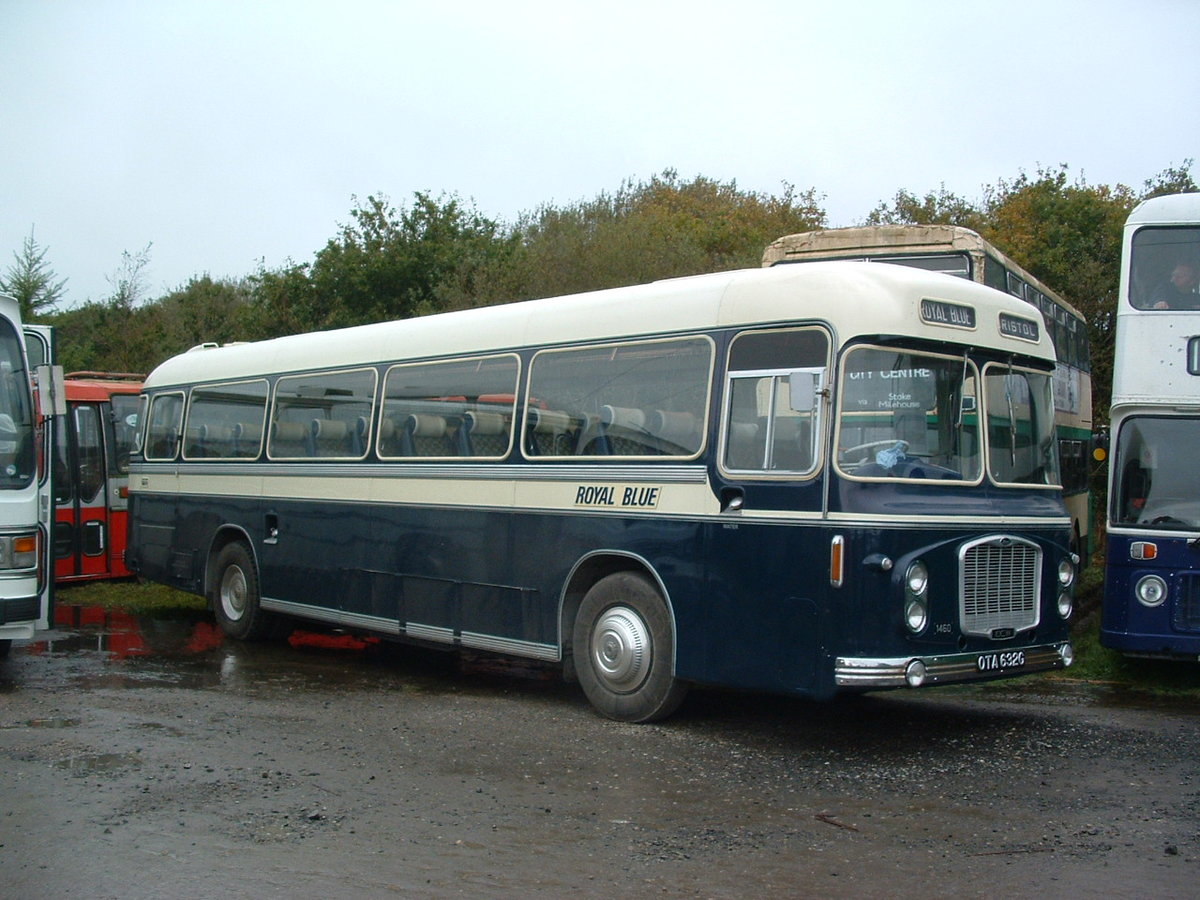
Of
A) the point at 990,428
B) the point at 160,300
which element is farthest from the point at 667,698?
the point at 160,300

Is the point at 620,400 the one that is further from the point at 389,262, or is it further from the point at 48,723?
the point at 389,262

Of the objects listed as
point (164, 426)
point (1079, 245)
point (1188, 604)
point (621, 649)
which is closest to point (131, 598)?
point (164, 426)

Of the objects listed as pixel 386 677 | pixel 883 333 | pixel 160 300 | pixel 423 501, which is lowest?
pixel 386 677

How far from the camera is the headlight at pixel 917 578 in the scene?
25.7 feet

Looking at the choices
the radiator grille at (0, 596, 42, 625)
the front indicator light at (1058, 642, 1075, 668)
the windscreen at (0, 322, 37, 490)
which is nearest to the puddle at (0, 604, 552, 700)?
the radiator grille at (0, 596, 42, 625)

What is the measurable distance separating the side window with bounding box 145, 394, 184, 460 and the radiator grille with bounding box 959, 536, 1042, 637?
9858 mm

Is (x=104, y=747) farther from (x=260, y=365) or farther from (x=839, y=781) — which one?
(x=260, y=365)

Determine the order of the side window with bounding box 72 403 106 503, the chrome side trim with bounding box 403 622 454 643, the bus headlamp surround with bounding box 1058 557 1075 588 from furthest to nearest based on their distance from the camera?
the side window with bounding box 72 403 106 503 < the chrome side trim with bounding box 403 622 454 643 < the bus headlamp surround with bounding box 1058 557 1075 588

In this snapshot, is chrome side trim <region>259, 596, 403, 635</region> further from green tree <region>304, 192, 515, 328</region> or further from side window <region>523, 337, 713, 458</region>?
green tree <region>304, 192, 515, 328</region>

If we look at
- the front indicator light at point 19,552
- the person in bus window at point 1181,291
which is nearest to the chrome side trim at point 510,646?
the front indicator light at point 19,552

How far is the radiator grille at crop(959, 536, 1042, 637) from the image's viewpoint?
8227 millimetres

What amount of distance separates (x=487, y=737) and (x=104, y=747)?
2.44 meters

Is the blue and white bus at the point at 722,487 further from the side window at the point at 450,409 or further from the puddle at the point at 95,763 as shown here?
the puddle at the point at 95,763

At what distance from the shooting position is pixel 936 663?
7957 mm
